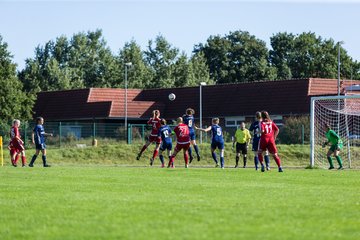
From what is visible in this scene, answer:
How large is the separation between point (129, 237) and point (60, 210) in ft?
9.67

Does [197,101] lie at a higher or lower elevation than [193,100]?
lower

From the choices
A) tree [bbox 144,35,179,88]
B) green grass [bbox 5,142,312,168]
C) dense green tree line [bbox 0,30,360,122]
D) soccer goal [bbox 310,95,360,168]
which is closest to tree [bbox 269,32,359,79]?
dense green tree line [bbox 0,30,360,122]

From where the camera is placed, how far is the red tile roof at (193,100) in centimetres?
6669

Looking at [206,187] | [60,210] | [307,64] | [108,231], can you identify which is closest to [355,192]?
[206,187]

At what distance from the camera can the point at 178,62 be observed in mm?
91812

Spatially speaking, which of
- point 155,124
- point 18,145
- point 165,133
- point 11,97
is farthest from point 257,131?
point 11,97

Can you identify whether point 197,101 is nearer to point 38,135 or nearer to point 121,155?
point 121,155

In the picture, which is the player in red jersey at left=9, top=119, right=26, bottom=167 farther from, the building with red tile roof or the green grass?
the building with red tile roof

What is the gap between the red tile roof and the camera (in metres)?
66.7

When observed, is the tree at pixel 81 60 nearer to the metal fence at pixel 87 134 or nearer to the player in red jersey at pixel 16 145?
the metal fence at pixel 87 134

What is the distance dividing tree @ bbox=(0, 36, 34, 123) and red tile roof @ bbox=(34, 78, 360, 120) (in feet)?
19.6

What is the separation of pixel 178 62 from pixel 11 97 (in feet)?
95.9

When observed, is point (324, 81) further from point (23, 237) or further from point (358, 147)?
point (23, 237)

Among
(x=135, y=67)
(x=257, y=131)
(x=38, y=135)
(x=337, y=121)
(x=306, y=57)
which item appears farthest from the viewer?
(x=306, y=57)
